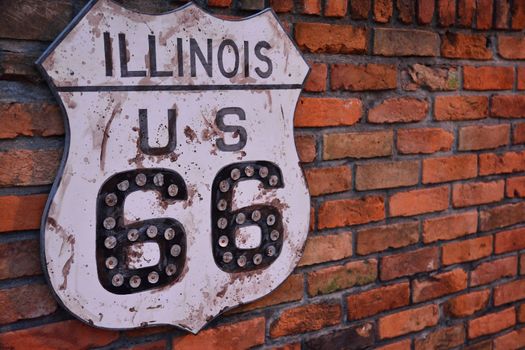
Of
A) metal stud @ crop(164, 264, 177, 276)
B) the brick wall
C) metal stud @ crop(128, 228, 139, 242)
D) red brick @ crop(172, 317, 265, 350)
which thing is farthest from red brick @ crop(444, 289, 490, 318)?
metal stud @ crop(128, 228, 139, 242)

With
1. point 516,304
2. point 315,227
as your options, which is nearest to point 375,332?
point 315,227

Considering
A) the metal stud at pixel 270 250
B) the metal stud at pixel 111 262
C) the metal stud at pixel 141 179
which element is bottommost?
the metal stud at pixel 270 250

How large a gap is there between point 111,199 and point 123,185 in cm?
4

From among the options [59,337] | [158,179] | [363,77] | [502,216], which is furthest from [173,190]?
[502,216]

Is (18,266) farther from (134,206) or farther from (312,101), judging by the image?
(312,101)

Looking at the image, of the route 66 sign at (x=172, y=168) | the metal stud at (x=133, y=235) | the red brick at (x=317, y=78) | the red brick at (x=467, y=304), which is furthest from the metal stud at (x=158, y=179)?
the red brick at (x=467, y=304)

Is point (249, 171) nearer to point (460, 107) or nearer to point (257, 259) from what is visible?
point (257, 259)

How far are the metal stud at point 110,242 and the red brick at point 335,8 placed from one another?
76 cm

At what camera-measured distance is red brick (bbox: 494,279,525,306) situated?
1958 mm

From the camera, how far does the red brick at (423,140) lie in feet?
5.46

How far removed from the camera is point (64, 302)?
1169mm

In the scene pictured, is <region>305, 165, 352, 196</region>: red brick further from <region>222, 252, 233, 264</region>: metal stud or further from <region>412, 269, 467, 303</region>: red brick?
<region>412, 269, 467, 303</region>: red brick

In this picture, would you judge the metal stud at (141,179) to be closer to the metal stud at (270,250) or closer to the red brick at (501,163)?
the metal stud at (270,250)

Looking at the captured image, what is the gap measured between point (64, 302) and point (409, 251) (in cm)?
100
